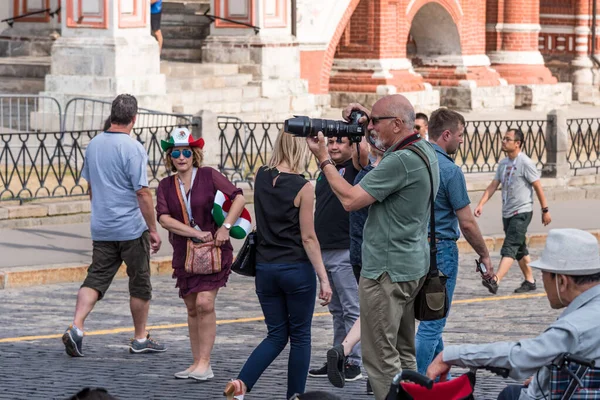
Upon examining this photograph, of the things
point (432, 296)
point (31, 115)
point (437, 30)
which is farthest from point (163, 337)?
point (437, 30)

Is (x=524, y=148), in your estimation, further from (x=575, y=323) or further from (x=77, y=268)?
(x=575, y=323)

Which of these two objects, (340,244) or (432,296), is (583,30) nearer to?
(340,244)

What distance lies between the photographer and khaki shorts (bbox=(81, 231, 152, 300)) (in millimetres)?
9078

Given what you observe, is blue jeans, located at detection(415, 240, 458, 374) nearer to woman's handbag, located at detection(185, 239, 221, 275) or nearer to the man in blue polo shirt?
the man in blue polo shirt

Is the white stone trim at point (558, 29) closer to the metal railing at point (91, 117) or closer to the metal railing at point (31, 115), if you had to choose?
the metal railing at point (91, 117)

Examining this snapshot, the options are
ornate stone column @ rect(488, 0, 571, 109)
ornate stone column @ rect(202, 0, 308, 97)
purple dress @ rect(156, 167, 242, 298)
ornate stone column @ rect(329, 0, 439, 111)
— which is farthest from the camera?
ornate stone column @ rect(488, 0, 571, 109)

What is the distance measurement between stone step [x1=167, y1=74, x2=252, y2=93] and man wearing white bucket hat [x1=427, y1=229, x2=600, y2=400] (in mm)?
Result: 16853

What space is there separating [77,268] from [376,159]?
17.1ft

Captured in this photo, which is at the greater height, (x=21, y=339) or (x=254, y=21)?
(x=254, y=21)

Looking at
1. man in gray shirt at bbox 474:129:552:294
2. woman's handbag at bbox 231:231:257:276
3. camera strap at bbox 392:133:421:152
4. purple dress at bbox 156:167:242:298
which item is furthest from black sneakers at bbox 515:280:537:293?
camera strap at bbox 392:133:421:152

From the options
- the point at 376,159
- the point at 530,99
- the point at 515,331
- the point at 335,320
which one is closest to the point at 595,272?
the point at 376,159

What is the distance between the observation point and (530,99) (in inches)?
1191

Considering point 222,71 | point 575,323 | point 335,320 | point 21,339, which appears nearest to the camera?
point 575,323

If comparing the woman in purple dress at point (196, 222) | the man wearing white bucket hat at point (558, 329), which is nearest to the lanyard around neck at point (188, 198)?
the woman in purple dress at point (196, 222)
